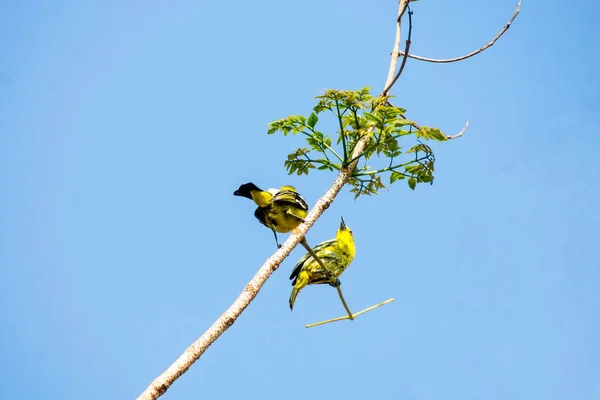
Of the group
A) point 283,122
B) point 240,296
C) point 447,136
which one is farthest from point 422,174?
point 240,296

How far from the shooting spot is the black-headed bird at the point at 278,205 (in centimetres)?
558

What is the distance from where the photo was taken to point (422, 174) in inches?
227

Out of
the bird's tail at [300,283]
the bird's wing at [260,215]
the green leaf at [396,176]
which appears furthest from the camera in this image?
the bird's tail at [300,283]

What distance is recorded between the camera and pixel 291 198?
5.62 meters

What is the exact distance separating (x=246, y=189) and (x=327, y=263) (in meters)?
1.23

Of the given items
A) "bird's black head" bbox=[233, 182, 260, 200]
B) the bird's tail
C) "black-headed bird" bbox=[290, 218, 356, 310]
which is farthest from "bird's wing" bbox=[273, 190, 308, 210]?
the bird's tail

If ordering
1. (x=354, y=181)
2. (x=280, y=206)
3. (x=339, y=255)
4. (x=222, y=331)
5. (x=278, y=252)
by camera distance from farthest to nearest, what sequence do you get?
(x=339, y=255) → (x=354, y=181) → (x=280, y=206) → (x=278, y=252) → (x=222, y=331)

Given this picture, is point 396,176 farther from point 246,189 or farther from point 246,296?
point 246,296

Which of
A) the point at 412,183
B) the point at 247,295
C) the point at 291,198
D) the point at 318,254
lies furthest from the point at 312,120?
the point at 247,295

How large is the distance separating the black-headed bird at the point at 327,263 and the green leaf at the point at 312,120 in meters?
1.15

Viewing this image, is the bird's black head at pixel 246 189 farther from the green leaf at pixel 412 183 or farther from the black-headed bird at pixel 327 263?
the green leaf at pixel 412 183

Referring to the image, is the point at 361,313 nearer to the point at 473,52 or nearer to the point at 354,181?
the point at 354,181

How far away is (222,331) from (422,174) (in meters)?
2.24

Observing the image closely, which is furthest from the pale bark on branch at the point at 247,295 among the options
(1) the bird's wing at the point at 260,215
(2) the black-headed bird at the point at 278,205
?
(1) the bird's wing at the point at 260,215
